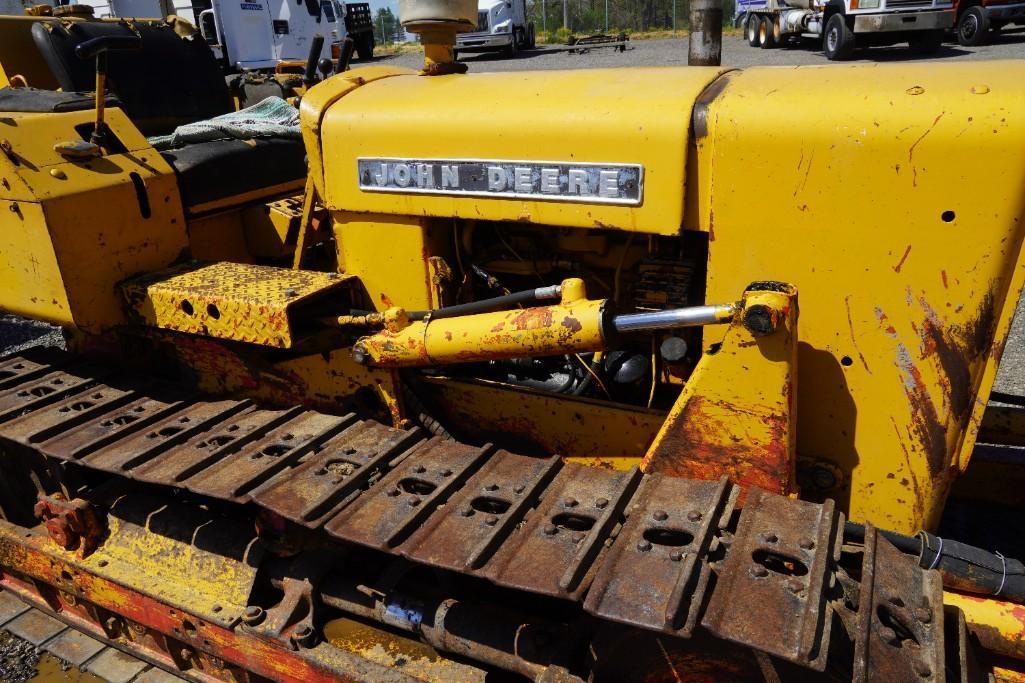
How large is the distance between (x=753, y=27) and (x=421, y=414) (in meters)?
19.4

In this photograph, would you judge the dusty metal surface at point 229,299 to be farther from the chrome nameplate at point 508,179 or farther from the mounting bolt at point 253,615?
the mounting bolt at point 253,615

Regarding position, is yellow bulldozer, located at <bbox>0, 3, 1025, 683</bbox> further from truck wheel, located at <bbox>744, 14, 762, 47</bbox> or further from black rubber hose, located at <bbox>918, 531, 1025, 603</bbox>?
truck wheel, located at <bbox>744, 14, 762, 47</bbox>

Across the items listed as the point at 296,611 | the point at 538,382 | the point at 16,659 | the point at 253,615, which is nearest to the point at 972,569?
the point at 538,382

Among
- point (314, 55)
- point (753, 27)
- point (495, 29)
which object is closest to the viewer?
point (314, 55)

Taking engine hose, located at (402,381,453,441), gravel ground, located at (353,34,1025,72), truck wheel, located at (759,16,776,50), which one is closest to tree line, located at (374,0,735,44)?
gravel ground, located at (353,34,1025,72)

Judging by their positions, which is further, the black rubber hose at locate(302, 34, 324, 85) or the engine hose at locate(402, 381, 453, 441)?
the black rubber hose at locate(302, 34, 324, 85)

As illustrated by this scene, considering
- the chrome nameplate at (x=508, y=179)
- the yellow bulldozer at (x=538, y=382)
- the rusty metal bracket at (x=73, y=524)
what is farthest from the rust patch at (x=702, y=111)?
the rusty metal bracket at (x=73, y=524)

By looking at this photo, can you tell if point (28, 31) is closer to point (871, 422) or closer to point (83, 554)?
point (83, 554)

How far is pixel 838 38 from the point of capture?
48.4 ft

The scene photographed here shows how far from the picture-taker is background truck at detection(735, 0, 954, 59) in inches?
557

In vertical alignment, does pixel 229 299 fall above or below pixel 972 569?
above

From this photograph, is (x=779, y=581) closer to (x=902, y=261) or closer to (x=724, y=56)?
(x=902, y=261)

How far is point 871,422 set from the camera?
2268 mm

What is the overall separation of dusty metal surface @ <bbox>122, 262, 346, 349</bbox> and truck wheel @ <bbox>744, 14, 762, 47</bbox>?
18.6m
